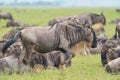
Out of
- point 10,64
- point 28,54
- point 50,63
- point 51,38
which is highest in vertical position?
point 51,38

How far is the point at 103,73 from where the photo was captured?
853cm

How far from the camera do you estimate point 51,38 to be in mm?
8625

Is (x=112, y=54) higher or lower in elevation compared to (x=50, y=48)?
lower

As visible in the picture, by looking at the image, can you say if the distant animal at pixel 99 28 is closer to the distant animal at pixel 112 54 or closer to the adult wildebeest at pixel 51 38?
the distant animal at pixel 112 54

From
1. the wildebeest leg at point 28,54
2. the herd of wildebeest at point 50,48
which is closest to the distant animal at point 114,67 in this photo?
the herd of wildebeest at point 50,48

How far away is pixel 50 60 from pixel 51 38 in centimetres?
65

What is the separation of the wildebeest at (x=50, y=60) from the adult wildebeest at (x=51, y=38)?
0.16 m

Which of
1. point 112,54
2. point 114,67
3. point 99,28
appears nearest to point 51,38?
point 114,67

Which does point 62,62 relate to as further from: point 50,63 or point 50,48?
point 50,48

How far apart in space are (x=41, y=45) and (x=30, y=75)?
0.79 meters

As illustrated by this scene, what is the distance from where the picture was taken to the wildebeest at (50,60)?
8851mm

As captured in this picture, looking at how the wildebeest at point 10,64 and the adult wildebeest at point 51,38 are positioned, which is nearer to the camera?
the wildebeest at point 10,64

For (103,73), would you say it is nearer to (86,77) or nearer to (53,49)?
(86,77)

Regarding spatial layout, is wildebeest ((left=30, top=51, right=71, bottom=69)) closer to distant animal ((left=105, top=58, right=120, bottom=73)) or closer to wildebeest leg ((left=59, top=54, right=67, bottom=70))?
wildebeest leg ((left=59, top=54, right=67, bottom=70))
